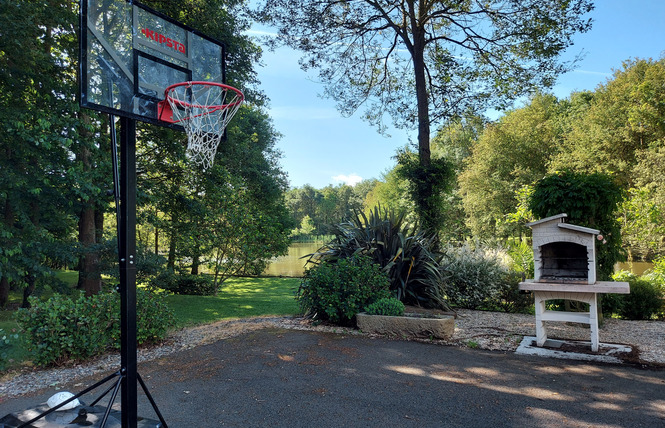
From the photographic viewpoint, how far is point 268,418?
10.6 feet

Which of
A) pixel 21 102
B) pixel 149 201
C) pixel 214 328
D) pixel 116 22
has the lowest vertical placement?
pixel 214 328

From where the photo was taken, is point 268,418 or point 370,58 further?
point 370,58

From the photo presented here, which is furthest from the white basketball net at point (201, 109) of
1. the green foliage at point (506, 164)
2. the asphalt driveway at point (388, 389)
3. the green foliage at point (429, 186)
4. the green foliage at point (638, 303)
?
the green foliage at point (506, 164)

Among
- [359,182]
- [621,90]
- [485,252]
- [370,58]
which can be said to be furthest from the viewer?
[359,182]

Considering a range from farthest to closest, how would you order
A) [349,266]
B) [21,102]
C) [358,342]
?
[21,102] < [349,266] < [358,342]

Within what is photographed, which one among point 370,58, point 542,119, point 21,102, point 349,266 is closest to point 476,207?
point 542,119

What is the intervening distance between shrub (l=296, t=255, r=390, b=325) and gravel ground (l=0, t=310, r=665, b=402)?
0.27 m

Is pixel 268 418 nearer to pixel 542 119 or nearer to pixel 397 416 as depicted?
pixel 397 416

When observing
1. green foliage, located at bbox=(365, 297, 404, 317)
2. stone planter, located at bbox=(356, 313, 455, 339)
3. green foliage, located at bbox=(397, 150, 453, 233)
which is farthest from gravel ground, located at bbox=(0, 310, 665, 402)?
green foliage, located at bbox=(397, 150, 453, 233)

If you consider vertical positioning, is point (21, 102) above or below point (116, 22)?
above

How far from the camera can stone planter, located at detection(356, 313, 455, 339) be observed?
18.4 ft

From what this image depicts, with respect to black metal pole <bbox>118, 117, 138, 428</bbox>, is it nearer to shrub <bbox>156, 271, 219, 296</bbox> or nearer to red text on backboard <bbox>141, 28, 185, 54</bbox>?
red text on backboard <bbox>141, 28, 185, 54</bbox>

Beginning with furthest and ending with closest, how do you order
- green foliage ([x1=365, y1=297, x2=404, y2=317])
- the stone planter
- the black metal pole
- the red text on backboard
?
green foliage ([x1=365, y1=297, x2=404, y2=317]) < the stone planter < the red text on backboard < the black metal pole

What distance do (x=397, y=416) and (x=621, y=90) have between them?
2436cm
